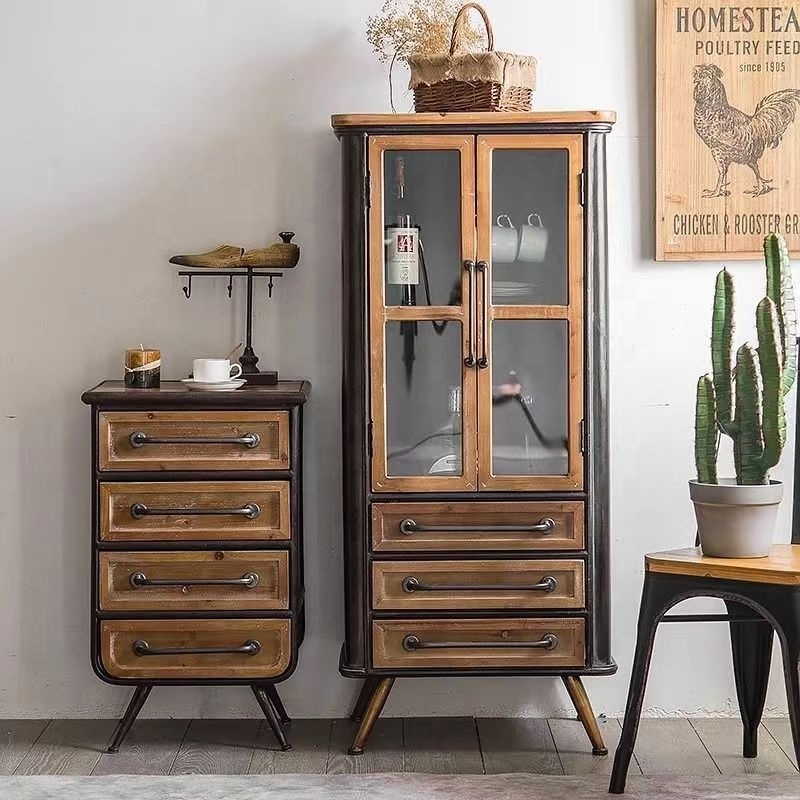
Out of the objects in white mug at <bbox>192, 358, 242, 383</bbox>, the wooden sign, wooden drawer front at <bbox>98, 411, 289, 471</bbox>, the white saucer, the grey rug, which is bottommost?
the grey rug

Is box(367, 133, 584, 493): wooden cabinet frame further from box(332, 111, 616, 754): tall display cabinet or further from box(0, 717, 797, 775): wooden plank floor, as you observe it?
box(0, 717, 797, 775): wooden plank floor

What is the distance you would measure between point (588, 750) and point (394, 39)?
6.26 feet

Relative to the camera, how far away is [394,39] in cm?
308

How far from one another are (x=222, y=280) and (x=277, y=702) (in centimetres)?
115

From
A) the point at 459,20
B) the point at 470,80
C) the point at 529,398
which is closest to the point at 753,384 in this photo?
the point at 529,398

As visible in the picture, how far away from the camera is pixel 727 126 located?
3.18 meters

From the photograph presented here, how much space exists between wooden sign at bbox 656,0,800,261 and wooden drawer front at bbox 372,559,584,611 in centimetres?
93

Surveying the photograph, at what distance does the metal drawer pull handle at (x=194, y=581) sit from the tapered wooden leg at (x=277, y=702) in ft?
1.08

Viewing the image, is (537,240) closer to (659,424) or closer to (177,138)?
(659,424)

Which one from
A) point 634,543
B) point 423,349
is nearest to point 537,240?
point 423,349

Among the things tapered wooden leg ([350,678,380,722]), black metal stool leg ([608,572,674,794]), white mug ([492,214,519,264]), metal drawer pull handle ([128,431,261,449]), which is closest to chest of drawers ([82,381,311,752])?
metal drawer pull handle ([128,431,261,449])

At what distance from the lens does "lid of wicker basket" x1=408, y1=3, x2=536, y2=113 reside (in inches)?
112

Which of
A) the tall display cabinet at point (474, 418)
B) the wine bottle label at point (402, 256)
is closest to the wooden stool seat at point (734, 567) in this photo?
the tall display cabinet at point (474, 418)

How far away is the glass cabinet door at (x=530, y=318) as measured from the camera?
288cm
